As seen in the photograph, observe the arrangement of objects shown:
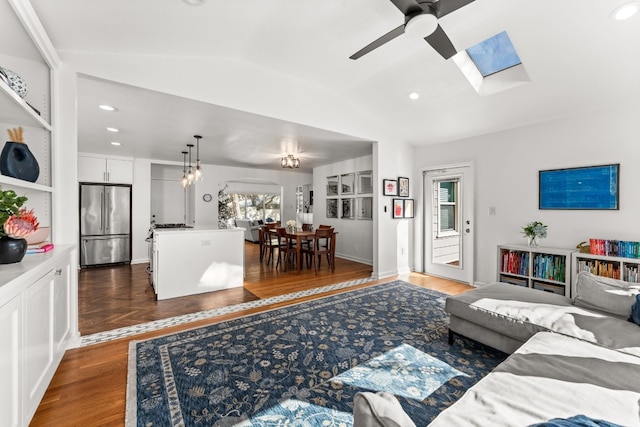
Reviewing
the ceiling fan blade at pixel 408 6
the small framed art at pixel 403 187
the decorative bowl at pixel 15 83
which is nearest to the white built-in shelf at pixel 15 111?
the decorative bowl at pixel 15 83

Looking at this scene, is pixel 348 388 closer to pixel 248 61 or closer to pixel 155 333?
pixel 155 333

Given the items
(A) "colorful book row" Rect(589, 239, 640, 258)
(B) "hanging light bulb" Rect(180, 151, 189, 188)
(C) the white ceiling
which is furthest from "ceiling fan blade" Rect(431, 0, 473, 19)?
(B) "hanging light bulb" Rect(180, 151, 189, 188)

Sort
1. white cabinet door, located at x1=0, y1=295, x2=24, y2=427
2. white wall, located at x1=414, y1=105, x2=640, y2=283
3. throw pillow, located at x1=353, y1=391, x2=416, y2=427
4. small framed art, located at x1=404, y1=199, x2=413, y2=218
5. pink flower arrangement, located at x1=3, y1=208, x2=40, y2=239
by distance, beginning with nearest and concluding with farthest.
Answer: throw pillow, located at x1=353, y1=391, x2=416, y2=427
white cabinet door, located at x1=0, y1=295, x2=24, y2=427
pink flower arrangement, located at x1=3, y1=208, x2=40, y2=239
white wall, located at x1=414, y1=105, x2=640, y2=283
small framed art, located at x1=404, y1=199, x2=413, y2=218

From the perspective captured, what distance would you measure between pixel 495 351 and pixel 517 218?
2458 millimetres

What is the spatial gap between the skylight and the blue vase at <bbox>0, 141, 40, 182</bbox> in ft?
14.8

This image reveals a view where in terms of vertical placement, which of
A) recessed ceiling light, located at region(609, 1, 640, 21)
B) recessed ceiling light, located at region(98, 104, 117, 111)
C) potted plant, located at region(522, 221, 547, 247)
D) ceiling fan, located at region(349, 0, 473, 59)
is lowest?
potted plant, located at region(522, 221, 547, 247)

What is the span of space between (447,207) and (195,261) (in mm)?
4427

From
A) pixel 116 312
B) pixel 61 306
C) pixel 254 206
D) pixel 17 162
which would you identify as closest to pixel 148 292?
pixel 116 312

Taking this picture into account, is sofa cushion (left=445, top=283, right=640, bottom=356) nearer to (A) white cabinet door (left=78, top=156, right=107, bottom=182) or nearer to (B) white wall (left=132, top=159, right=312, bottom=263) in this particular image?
(B) white wall (left=132, top=159, right=312, bottom=263)

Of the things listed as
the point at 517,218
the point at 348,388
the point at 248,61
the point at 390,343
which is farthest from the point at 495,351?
the point at 248,61

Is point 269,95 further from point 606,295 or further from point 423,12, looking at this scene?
point 606,295

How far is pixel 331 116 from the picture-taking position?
4.35 meters

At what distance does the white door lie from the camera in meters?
4.74

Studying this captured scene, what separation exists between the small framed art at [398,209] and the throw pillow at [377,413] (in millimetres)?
4566
